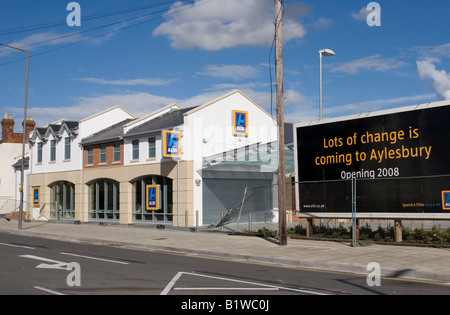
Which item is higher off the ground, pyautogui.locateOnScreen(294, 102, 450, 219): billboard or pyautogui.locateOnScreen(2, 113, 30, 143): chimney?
pyautogui.locateOnScreen(2, 113, 30, 143): chimney

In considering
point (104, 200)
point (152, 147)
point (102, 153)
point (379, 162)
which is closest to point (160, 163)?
point (152, 147)

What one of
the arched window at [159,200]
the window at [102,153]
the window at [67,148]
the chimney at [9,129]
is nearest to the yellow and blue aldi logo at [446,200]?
the arched window at [159,200]

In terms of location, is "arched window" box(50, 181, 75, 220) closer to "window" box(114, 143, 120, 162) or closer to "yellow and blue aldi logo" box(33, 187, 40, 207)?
"yellow and blue aldi logo" box(33, 187, 40, 207)

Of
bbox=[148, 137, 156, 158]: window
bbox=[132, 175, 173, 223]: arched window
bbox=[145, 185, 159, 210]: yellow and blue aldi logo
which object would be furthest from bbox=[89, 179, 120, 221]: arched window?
bbox=[148, 137, 156, 158]: window

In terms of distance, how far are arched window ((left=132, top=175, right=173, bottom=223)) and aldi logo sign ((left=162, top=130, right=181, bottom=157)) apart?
255cm

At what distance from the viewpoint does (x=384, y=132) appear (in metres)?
17.9

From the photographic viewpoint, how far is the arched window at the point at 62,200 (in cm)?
3750

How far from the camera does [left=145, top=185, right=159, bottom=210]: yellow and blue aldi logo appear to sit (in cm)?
3006

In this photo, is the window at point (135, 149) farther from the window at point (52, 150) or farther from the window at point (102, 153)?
the window at point (52, 150)

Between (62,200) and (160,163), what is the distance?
44.5 feet

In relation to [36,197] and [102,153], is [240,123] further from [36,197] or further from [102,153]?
[36,197]

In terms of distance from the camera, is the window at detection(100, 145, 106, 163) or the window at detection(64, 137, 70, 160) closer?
the window at detection(100, 145, 106, 163)
